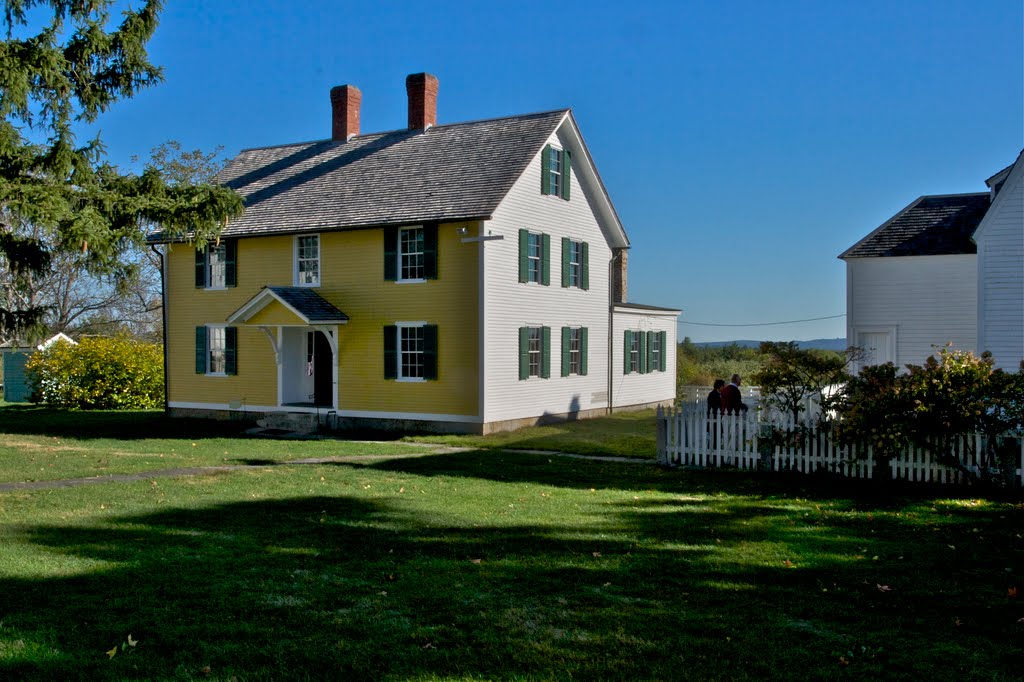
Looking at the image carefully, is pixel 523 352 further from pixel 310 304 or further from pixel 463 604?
pixel 463 604

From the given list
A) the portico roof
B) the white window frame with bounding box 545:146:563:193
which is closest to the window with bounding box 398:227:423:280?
the portico roof

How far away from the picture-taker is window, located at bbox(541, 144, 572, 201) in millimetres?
24688

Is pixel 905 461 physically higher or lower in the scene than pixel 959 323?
lower

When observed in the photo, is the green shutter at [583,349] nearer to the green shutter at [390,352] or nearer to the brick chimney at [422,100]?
the green shutter at [390,352]

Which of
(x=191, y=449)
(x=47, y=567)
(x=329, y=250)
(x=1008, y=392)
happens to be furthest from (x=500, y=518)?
(x=329, y=250)

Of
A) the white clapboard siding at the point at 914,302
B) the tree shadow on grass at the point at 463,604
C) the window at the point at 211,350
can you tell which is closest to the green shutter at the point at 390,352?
the window at the point at 211,350

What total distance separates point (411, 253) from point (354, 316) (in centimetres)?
240

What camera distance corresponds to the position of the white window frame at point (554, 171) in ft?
81.9

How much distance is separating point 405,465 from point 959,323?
13743 millimetres

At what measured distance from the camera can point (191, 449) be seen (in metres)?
18.8

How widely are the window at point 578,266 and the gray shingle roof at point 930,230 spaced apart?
24.9 feet

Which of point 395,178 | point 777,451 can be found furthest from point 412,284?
point 777,451

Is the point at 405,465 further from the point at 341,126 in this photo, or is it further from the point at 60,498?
the point at 341,126

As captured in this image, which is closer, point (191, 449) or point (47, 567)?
point (47, 567)
